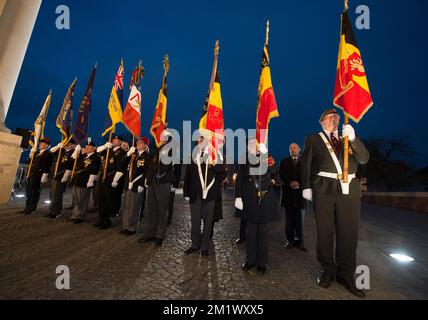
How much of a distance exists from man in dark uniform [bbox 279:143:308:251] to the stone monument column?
8.63m

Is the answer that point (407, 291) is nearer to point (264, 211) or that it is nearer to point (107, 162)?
point (264, 211)

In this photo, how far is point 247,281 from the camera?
9.46ft

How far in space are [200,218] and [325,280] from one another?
214 cm

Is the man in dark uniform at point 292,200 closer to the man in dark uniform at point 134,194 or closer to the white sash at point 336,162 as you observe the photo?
the white sash at point 336,162

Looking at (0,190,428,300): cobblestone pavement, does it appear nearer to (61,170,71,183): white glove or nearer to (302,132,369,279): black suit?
(302,132,369,279): black suit

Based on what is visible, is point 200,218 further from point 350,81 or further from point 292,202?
point 350,81

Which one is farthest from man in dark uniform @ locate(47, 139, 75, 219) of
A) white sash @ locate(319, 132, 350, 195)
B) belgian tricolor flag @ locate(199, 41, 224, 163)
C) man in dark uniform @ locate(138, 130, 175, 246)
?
white sash @ locate(319, 132, 350, 195)

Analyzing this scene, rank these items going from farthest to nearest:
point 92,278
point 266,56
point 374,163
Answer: point 374,163, point 266,56, point 92,278

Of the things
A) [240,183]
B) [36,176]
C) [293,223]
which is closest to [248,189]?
[240,183]

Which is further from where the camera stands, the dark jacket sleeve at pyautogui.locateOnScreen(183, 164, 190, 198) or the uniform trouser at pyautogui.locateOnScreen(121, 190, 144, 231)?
the uniform trouser at pyautogui.locateOnScreen(121, 190, 144, 231)

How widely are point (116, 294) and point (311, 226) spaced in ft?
20.5

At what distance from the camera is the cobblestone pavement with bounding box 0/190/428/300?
2.48 meters

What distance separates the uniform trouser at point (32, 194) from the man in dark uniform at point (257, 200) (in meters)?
6.37
